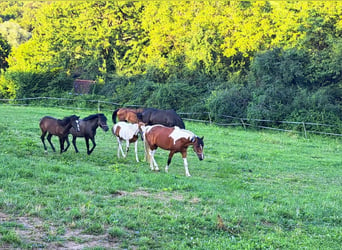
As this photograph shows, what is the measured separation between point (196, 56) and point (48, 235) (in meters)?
31.8

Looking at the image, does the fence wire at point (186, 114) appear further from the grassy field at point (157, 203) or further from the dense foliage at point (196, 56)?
the grassy field at point (157, 203)

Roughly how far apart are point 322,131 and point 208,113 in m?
8.38

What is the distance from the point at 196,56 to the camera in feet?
120

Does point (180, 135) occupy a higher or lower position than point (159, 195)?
higher

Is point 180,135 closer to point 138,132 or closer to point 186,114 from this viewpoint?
point 138,132

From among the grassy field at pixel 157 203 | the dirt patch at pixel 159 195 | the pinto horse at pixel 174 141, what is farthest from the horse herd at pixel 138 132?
the dirt patch at pixel 159 195

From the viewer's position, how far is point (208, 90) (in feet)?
117

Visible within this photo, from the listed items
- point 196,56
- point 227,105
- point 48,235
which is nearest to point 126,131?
point 48,235

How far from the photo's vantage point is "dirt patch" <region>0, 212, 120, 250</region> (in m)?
5.64

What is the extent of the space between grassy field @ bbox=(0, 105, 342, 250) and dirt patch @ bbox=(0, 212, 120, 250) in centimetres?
1

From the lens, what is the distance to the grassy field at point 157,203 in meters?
6.19

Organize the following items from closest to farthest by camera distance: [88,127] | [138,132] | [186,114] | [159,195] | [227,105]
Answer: [159,195] < [88,127] < [138,132] < [227,105] < [186,114]

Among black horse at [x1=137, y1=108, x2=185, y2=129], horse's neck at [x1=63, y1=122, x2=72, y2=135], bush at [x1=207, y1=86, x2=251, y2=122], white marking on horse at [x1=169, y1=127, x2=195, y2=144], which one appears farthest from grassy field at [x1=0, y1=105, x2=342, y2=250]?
bush at [x1=207, y1=86, x2=251, y2=122]

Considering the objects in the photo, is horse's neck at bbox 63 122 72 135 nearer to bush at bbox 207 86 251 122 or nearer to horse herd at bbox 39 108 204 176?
horse herd at bbox 39 108 204 176
